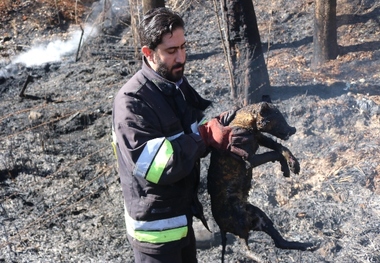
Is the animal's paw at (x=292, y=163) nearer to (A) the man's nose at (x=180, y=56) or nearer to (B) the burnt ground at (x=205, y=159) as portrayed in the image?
(A) the man's nose at (x=180, y=56)

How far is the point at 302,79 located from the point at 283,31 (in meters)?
1.97

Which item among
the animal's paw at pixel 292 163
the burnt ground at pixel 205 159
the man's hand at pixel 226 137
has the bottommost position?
the burnt ground at pixel 205 159

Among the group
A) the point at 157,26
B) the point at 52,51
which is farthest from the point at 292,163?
the point at 52,51

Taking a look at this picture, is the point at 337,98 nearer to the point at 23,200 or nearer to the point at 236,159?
the point at 236,159

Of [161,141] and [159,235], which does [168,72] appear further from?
[159,235]

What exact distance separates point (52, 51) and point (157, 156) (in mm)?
9156

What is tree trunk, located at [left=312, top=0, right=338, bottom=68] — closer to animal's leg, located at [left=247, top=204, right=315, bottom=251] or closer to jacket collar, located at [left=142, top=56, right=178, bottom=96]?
animal's leg, located at [left=247, top=204, right=315, bottom=251]

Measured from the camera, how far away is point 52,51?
1125 centimetres

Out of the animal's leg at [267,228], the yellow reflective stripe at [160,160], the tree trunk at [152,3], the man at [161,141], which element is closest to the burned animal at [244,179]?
the animal's leg at [267,228]

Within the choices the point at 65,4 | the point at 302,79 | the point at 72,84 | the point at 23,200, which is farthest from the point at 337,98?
the point at 65,4

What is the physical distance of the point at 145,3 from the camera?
319 inches

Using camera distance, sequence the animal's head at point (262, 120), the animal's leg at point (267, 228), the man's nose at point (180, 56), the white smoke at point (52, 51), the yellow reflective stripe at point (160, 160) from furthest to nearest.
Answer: the white smoke at point (52, 51) → the animal's leg at point (267, 228) → the animal's head at point (262, 120) → the man's nose at point (180, 56) → the yellow reflective stripe at point (160, 160)

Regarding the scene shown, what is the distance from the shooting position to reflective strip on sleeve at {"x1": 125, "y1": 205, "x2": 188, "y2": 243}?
3029mm

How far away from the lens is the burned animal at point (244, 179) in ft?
10.9
